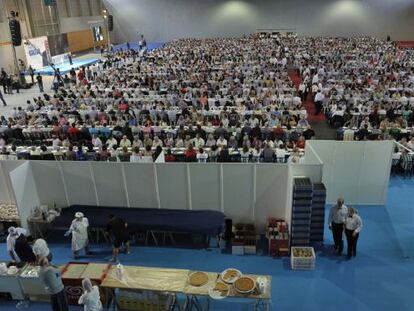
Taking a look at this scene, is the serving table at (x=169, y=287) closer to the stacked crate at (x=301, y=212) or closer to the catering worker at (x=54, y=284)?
the catering worker at (x=54, y=284)

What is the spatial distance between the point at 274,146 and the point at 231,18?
39648 millimetres

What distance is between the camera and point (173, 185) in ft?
29.9

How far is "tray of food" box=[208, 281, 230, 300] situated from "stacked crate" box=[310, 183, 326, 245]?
9.09 feet

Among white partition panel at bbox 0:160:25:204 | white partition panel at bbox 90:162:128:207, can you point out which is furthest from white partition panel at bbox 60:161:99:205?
white partition panel at bbox 0:160:25:204

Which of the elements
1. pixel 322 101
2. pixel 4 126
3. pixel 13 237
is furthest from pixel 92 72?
pixel 13 237

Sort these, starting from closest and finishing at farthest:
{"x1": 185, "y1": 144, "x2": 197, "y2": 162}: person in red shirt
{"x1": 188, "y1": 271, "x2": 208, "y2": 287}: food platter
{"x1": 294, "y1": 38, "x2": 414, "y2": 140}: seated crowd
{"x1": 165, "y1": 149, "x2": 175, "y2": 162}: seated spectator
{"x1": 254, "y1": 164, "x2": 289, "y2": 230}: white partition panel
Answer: {"x1": 188, "y1": 271, "x2": 208, "y2": 287}: food platter, {"x1": 254, "y1": 164, "x2": 289, "y2": 230}: white partition panel, {"x1": 165, "y1": 149, "x2": 175, "y2": 162}: seated spectator, {"x1": 185, "y1": 144, "x2": 197, "y2": 162}: person in red shirt, {"x1": 294, "y1": 38, "x2": 414, "y2": 140}: seated crowd

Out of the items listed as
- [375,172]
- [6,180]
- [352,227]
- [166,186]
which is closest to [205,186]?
[166,186]

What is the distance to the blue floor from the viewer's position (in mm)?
7000

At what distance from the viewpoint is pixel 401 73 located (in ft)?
68.0

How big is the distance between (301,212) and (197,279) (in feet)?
8.90

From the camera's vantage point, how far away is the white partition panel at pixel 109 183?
9133 millimetres

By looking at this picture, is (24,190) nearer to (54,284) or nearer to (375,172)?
(54,284)

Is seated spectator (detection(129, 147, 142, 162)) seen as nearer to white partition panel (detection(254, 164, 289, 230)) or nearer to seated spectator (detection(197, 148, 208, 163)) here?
seated spectator (detection(197, 148, 208, 163))

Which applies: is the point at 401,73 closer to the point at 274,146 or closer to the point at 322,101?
the point at 322,101
